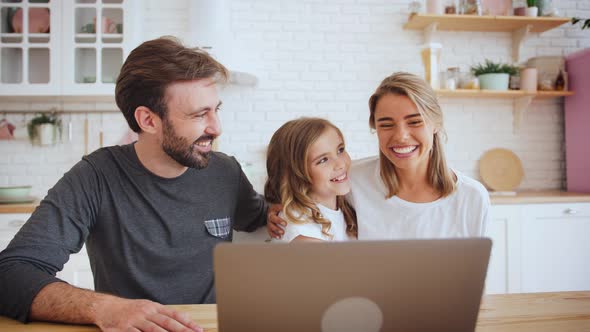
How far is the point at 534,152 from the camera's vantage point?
3.65 m

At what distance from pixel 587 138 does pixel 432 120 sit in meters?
2.43

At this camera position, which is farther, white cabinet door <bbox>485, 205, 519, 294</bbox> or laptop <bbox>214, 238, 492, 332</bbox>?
white cabinet door <bbox>485, 205, 519, 294</bbox>

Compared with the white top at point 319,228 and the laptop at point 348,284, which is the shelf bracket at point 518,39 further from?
the laptop at point 348,284

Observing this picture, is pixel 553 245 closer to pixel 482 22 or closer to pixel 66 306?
pixel 482 22

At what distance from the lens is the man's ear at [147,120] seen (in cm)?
149

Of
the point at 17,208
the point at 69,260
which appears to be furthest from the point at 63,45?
the point at 69,260

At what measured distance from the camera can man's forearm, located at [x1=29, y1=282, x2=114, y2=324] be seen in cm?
93

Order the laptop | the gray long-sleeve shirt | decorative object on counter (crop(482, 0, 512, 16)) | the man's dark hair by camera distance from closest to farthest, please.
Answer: the laptop, the gray long-sleeve shirt, the man's dark hair, decorative object on counter (crop(482, 0, 512, 16))

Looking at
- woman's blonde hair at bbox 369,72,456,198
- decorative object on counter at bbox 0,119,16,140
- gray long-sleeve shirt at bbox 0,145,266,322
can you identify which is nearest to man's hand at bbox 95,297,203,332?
gray long-sleeve shirt at bbox 0,145,266,322

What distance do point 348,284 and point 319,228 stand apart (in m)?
0.86

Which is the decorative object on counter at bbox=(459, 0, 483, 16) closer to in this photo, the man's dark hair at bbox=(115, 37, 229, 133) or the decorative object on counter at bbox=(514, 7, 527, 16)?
the decorative object on counter at bbox=(514, 7, 527, 16)

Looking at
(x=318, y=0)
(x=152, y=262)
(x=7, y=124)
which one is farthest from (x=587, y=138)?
(x=7, y=124)

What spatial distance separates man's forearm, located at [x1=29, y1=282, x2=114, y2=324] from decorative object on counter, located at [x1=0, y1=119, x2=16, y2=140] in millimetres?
2783

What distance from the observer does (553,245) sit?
9.82 ft
